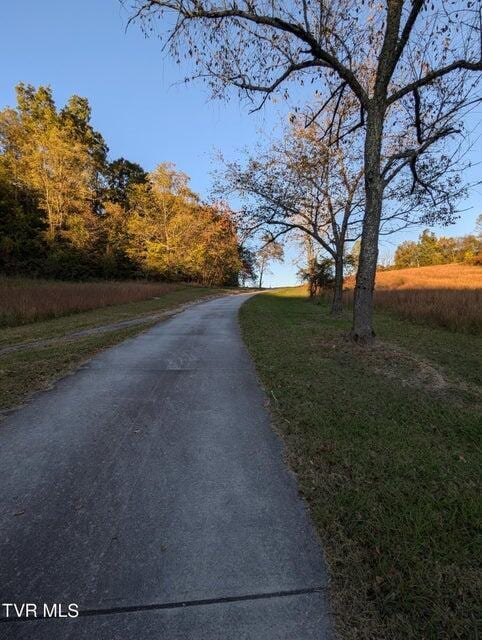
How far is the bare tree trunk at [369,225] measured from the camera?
682 centimetres

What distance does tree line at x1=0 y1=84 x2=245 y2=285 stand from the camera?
28672 mm

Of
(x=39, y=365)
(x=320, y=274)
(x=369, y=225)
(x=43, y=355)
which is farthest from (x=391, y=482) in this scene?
(x=320, y=274)

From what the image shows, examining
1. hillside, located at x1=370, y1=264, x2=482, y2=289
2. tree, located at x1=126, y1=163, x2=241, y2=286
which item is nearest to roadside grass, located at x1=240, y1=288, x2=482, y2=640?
hillside, located at x1=370, y1=264, x2=482, y2=289

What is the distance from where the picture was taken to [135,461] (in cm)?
310

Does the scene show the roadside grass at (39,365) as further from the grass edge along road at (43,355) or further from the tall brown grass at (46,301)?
the tall brown grass at (46,301)

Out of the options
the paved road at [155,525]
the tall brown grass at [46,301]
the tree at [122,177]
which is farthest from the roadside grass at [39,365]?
the tree at [122,177]

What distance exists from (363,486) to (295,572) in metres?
1.03

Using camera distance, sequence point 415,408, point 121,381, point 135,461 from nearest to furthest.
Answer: point 135,461, point 415,408, point 121,381

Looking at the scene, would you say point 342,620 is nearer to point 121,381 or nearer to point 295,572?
point 295,572

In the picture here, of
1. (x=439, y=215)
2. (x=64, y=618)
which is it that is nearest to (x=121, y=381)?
(x=64, y=618)

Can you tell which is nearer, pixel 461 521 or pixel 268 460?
pixel 461 521

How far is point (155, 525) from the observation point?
2.30 m

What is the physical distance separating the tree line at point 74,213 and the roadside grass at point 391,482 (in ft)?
67.5

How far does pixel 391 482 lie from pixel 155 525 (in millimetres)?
1948
